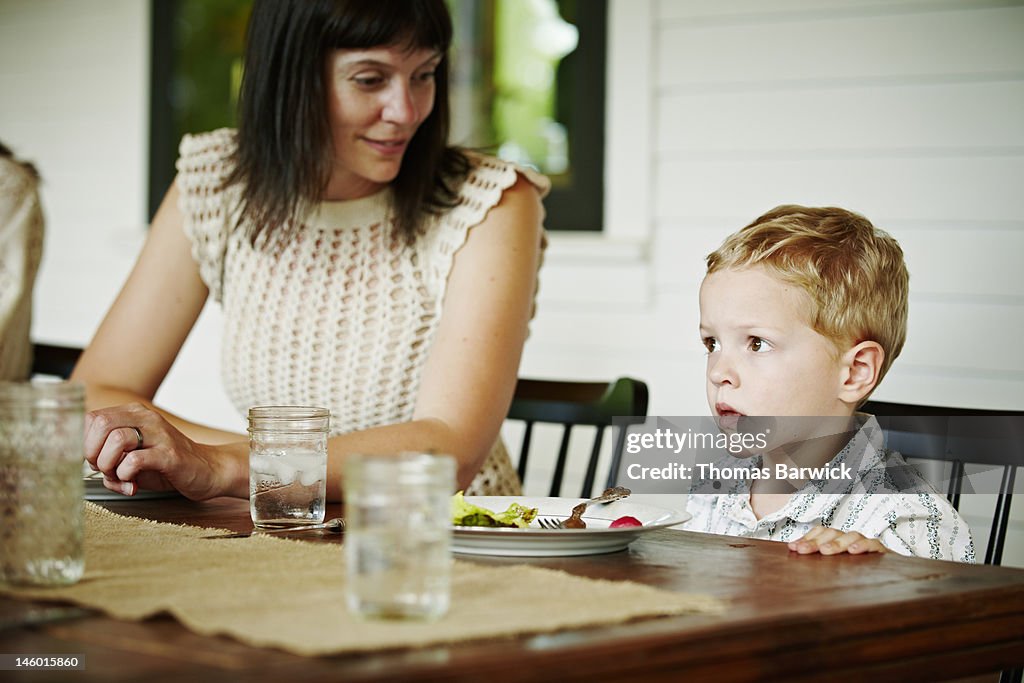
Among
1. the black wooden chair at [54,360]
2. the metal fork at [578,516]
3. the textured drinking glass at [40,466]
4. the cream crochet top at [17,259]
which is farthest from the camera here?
the cream crochet top at [17,259]

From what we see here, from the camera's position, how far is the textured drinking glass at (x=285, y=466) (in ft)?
3.84

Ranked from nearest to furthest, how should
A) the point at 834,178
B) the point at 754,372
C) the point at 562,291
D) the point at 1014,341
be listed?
the point at 754,372 < the point at 1014,341 < the point at 834,178 < the point at 562,291

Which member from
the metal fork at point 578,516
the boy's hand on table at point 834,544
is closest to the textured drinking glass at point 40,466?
the metal fork at point 578,516

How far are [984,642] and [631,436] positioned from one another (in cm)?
78

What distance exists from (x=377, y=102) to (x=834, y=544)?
40.3 inches

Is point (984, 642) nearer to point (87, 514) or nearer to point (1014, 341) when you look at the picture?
point (87, 514)

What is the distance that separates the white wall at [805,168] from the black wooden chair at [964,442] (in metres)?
1.03

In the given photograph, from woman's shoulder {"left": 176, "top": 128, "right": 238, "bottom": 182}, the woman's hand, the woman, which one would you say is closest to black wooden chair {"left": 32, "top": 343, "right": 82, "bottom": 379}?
the woman

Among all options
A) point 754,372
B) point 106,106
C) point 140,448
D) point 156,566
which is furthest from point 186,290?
point 106,106

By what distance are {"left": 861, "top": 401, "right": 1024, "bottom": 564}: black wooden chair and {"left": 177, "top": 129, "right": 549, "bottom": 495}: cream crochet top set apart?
0.67m

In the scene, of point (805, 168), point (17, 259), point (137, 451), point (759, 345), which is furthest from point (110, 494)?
point (805, 168)

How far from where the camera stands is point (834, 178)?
2.58m

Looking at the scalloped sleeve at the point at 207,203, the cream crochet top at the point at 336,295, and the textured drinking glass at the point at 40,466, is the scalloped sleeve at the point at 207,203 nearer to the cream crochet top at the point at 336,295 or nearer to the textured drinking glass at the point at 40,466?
the cream crochet top at the point at 336,295

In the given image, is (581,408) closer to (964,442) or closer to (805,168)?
(964,442)
